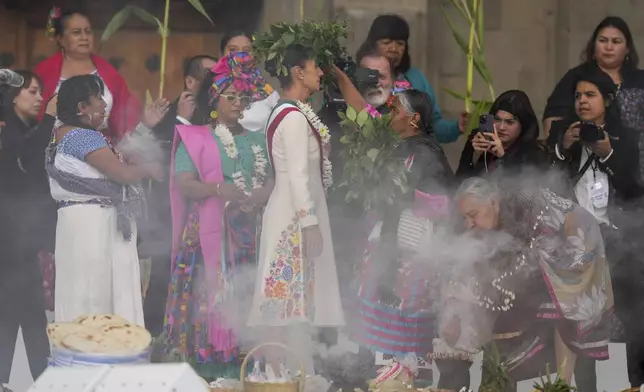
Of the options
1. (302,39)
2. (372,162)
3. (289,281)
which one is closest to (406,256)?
(372,162)

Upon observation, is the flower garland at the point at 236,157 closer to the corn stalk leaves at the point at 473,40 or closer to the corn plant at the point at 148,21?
the corn plant at the point at 148,21

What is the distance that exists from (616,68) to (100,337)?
3.30m

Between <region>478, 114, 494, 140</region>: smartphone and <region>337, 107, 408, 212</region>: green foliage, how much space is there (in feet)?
1.60

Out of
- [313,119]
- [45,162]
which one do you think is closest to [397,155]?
[313,119]

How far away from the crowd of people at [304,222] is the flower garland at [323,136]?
0.01 meters

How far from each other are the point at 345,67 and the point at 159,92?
105cm

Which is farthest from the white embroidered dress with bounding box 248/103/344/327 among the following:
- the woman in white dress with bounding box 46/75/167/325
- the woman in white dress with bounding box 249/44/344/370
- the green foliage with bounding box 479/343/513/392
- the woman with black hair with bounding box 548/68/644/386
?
the woman with black hair with bounding box 548/68/644/386

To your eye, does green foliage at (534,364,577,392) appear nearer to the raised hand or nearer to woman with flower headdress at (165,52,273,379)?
woman with flower headdress at (165,52,273,379)

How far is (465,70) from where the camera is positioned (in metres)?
9.38

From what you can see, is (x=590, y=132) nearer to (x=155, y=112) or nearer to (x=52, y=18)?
(x=155, y=112)

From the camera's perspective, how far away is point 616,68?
8734 millimetres

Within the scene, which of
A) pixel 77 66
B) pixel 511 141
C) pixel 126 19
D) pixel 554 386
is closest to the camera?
pixel 554 386

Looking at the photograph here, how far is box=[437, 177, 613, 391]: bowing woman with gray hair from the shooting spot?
810 centimetres

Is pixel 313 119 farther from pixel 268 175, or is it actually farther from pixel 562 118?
pixel 562 118
